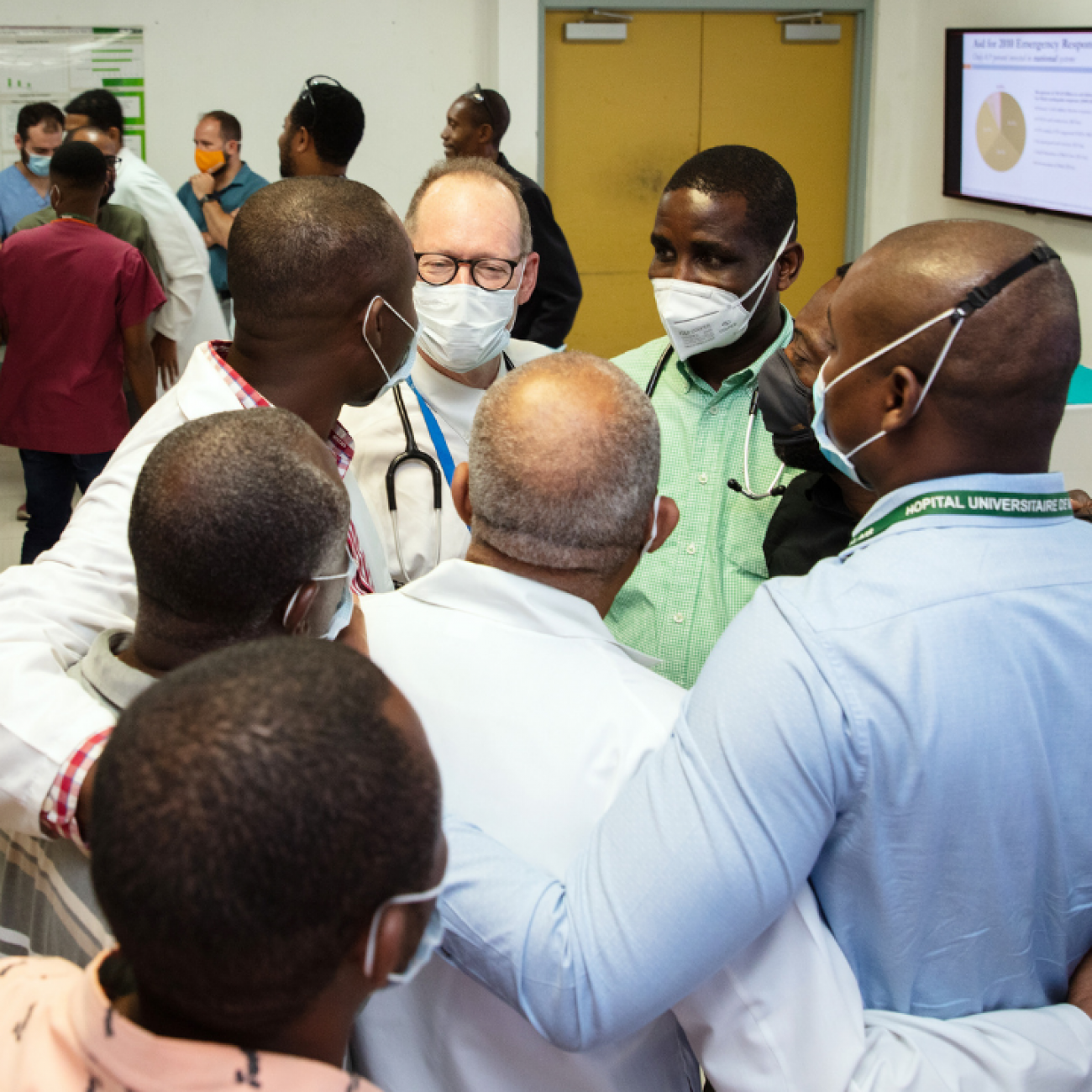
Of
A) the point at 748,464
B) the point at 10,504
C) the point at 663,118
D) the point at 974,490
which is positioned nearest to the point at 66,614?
the point at 974,490

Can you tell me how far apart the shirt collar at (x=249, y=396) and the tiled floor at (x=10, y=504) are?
312cm

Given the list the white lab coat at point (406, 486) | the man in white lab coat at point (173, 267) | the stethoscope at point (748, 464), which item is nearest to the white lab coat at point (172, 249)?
the man in white lab coat at point (173, 267)

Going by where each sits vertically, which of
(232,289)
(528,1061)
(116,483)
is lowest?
(528,1061)

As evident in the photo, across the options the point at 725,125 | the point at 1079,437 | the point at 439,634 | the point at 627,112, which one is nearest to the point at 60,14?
the point at 627,112

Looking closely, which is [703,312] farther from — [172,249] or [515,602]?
[172,249]

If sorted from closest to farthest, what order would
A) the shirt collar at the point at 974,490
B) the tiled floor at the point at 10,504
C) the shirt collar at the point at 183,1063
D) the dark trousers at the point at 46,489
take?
1. the shirt collar at the point at 183,1063
2. the shirt collar at the point at 974,490
3. the dark trousers at the point at 46,489
4. the tiled floor at the point at 10,504

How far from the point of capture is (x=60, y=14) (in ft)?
17.7

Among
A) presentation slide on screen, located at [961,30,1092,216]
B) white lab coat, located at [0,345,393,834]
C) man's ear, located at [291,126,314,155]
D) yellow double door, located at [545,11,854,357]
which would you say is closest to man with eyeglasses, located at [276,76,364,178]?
man's ear, located at [291,126,314,155]

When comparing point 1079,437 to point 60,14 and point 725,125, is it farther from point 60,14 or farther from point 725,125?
point 60,14

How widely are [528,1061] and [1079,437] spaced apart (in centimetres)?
206

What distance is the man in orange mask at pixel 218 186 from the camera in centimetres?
492

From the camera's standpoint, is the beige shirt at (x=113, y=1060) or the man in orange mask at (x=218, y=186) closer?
the beige shirt at (x=113, y=1060)

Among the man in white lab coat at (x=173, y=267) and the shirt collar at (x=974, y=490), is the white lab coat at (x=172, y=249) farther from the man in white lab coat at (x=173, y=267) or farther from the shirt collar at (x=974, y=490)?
the shirt collar at (x=974, y=490)

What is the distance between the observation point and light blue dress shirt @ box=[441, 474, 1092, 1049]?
36.7 inches
